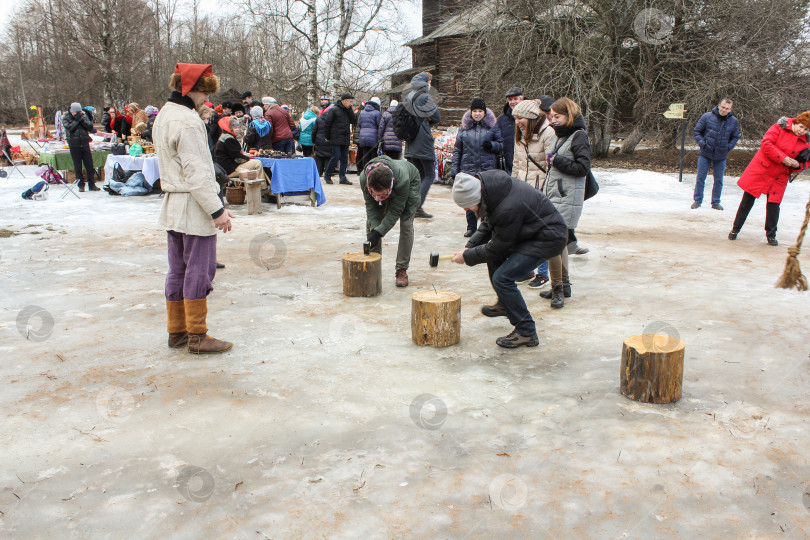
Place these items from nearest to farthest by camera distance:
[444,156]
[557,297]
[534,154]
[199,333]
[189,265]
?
[189,265] → [199,333] → [557,297] → [534,154] → [444,156]

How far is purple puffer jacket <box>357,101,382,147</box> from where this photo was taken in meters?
13.7

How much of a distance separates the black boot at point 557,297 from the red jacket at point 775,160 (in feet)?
12.5

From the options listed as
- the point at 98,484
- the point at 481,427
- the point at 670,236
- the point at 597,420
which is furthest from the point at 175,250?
the point at 670,236

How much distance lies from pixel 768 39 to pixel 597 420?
19124mm

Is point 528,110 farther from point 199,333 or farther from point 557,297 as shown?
point 199,333

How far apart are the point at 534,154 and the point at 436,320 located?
9.26 ft

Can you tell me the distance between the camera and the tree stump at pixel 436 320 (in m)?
4.61

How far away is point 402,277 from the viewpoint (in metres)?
6.34

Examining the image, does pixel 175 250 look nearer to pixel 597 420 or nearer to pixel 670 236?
pixel 597 420

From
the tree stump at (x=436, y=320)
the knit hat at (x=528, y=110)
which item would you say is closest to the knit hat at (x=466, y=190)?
the tree stump at (x=436, y=320)

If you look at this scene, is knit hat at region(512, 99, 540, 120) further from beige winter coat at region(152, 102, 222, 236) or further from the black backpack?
beige winter coat at region(152, 102, 222, 236)

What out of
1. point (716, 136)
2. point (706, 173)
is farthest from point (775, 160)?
point (706, 173)

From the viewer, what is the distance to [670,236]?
8773 mm

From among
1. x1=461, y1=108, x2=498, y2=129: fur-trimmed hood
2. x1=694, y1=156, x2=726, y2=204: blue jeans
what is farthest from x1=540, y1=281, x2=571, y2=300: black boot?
x1=694, y1=156, x2=726, y2=204: blue jeans
